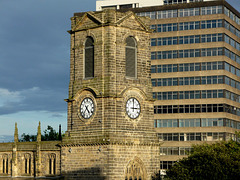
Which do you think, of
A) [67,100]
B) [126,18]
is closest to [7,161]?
[67,100]

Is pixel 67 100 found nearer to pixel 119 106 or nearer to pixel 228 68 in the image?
pixel 119 106

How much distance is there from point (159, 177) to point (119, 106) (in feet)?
34.2

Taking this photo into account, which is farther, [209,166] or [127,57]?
[127,57]

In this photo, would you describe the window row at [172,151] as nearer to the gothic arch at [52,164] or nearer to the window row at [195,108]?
the window row at [195,108]

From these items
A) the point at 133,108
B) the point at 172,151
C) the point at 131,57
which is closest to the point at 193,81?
the point at 172,151

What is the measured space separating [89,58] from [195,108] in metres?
65.6

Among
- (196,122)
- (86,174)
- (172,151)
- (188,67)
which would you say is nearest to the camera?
(86,174)

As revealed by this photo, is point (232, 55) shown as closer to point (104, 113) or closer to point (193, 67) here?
point (193, 67)

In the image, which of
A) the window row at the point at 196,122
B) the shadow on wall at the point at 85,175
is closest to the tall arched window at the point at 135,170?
the shadow on wall at the point at 85,175

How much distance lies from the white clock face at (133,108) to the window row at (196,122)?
6380 centimetres

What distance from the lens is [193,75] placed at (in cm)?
12675

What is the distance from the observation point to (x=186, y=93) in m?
127

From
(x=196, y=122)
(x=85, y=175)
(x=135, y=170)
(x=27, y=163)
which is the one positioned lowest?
(x=85, y=175)

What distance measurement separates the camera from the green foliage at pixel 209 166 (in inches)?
2445
